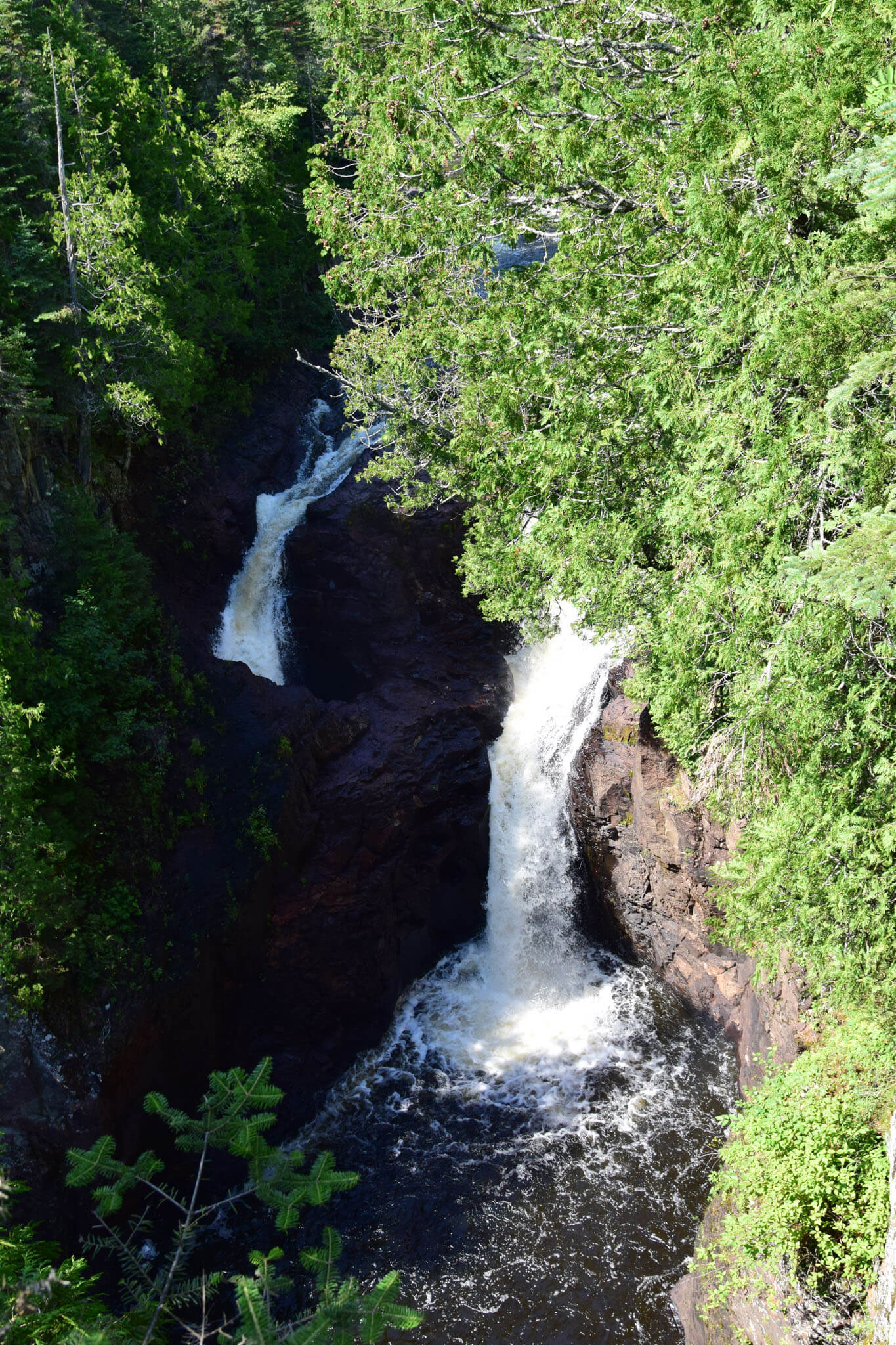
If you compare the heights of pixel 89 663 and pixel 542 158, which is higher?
pixel 542 158

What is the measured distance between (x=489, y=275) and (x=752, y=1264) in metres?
11.2

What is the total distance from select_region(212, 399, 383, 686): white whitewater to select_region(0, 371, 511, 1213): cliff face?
35 cm

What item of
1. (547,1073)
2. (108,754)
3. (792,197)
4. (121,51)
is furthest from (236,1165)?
(121,51)

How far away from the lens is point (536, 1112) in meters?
13.0

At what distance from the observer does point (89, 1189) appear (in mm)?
10828

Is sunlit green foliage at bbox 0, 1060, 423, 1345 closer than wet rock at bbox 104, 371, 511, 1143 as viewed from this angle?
Yes

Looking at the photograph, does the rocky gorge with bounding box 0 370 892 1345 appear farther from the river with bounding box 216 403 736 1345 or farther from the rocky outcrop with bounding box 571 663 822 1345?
the river with bounding box 216 403 736 1345

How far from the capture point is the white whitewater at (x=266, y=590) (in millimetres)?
18266

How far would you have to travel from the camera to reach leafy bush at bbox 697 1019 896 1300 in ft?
23.8

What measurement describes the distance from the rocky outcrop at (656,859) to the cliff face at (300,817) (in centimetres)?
258

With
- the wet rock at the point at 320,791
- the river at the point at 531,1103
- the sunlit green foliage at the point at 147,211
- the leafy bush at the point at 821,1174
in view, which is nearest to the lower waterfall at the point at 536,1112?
the river at the point at 531,1103

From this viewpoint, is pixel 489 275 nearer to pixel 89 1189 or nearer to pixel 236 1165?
pixel 89 1189

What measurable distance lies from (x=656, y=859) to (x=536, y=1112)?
442cm

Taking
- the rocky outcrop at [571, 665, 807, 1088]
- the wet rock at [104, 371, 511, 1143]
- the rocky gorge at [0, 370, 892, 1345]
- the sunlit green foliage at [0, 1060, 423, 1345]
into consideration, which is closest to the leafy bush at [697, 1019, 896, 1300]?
the rocky gorge at [0, 370, 892, 1345]
